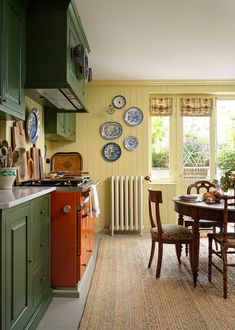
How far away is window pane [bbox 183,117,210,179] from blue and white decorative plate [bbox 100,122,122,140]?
3.73ft

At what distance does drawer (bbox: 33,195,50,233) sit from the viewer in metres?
2.10

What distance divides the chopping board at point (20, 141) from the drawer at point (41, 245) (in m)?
0.65

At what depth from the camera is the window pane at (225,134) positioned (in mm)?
5277

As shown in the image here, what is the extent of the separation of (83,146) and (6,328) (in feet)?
12.1

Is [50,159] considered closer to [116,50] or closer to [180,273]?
[116,50]

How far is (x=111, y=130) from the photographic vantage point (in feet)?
16.6

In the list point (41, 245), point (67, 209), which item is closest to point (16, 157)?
point (67, 209)

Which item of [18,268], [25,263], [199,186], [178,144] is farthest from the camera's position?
[178,144]

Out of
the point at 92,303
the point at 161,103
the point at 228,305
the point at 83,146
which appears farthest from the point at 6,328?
the point at 161,103

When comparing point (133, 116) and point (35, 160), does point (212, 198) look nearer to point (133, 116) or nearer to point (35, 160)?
point (35, 160)

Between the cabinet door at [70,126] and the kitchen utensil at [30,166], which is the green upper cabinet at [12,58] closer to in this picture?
the kitchen utensil at [30,166]

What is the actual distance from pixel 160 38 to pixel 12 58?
1.79 meters

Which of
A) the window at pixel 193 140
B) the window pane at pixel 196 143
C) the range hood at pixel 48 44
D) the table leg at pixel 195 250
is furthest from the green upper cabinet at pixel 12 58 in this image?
the window pane at pixel 196 143

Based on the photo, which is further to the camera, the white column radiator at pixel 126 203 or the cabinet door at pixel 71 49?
the white column radiator at pixel 126 203
